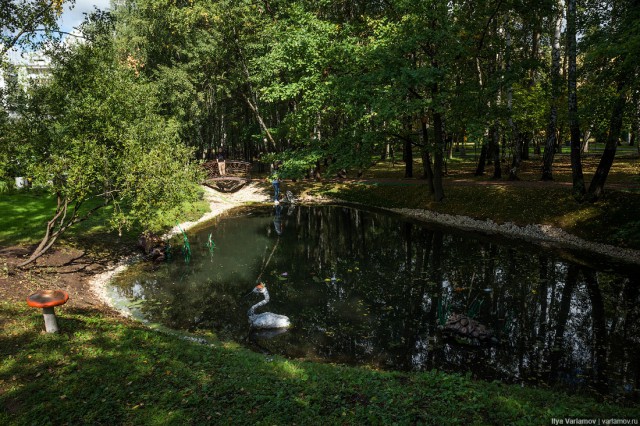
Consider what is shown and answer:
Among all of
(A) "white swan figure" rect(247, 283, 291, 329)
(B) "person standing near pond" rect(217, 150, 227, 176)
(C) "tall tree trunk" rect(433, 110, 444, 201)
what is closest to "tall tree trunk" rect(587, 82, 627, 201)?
(C) "tall tree trunk" rect(433, 110, 444, 201)

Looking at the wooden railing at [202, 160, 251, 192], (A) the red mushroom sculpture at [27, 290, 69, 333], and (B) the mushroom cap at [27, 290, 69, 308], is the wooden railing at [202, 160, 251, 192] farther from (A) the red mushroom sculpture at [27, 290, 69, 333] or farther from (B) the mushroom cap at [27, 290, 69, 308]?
(B) the mushroom cap at [27, 290, 69, 308]

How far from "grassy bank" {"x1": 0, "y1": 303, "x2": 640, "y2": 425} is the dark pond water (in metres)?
2.06

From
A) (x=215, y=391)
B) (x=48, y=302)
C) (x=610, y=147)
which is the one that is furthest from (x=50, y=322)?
(x=610, y=147)

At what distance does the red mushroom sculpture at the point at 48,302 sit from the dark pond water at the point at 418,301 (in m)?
3.88

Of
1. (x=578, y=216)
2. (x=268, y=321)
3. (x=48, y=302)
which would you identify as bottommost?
(x=268, y=321)

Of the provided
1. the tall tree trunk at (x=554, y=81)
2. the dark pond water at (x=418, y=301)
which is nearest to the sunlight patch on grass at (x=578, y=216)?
the dark pond water at (x=418, y=301)

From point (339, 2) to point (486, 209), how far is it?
23.8m

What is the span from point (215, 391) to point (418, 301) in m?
8.78

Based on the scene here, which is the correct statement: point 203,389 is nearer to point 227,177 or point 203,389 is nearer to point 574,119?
point 574,119

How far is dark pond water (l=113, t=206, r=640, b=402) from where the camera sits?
1018 centimetres

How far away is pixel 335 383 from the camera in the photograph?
7820mm

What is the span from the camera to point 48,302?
28.0 feet

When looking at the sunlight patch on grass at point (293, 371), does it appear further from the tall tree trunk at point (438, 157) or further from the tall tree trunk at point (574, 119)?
the tall tree trunk at point (438, 157)

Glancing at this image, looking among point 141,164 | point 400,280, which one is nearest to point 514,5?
point 400,280
